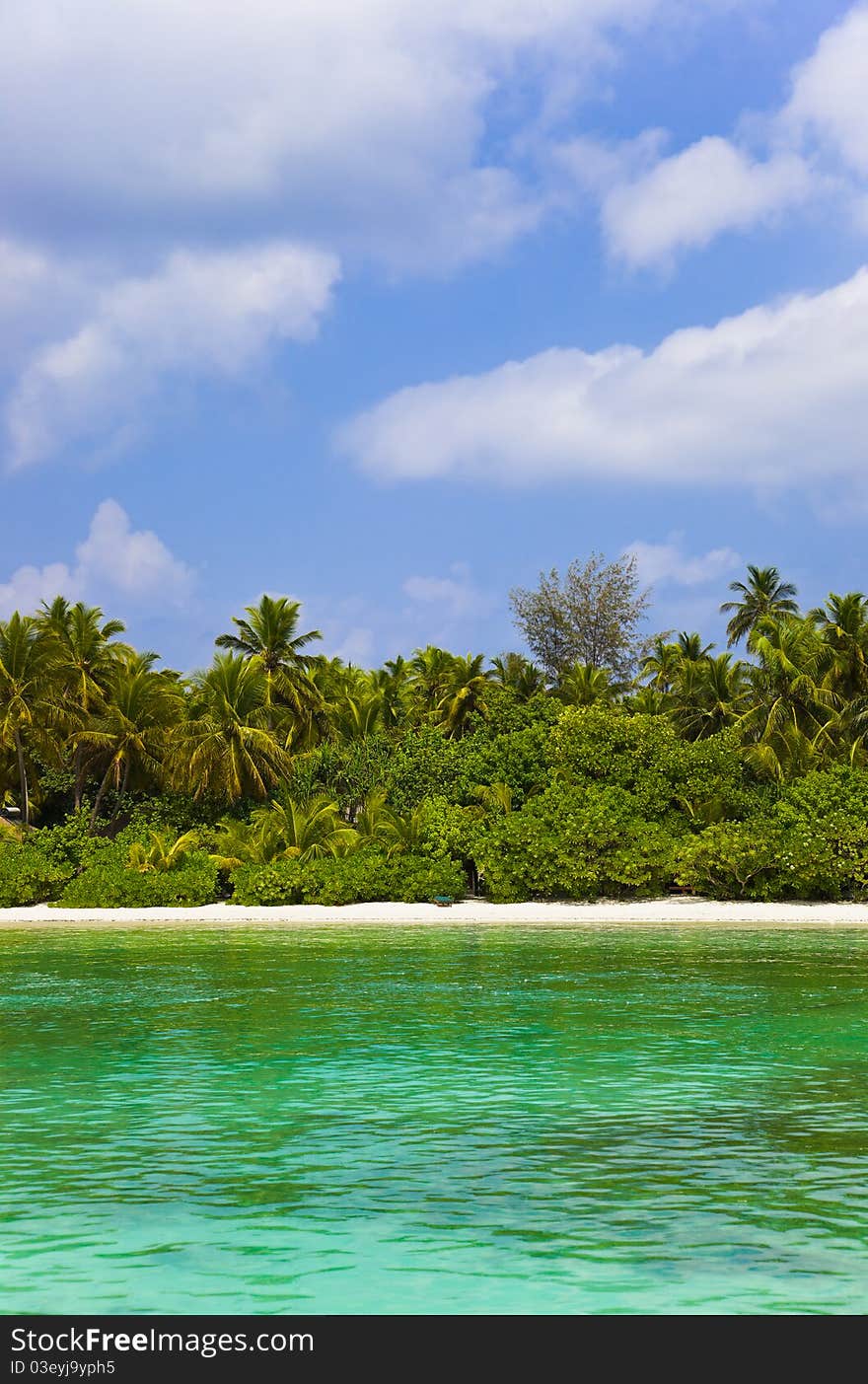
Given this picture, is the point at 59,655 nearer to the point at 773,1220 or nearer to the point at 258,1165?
the point at 258,1165

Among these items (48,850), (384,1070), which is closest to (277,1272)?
(384,1070)

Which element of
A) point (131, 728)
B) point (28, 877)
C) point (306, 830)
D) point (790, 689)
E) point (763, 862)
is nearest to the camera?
point (763, 862)

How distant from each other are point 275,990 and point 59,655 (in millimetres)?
25999

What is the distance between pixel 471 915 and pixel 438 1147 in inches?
981

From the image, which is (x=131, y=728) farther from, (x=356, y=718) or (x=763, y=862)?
(x=763, y=862)

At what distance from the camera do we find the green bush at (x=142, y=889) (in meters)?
37.9

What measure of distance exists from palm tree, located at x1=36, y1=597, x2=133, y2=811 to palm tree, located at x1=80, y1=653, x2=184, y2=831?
1.38 ft

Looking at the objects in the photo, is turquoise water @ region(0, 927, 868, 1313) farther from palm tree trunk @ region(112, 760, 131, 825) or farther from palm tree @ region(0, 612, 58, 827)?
palm tree trunk @ region(112, 760, 131, 825)

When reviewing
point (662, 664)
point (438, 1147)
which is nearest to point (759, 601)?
point (662, 664)

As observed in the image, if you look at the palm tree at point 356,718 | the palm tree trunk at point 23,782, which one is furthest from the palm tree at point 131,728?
the palm tree at point 356,718

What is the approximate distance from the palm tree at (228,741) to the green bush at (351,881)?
5226mm

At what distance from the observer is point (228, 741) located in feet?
139

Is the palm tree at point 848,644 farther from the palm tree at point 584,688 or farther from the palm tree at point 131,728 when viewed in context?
the palm tree at point 131,728

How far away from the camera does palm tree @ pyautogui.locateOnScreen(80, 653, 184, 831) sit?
139 ft
